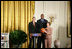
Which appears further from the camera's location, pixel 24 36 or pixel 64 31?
pixel 64 31

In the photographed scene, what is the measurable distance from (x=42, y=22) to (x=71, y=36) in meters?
0.66

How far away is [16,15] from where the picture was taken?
9.64 feet

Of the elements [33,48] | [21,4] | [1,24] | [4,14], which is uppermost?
[21,4]

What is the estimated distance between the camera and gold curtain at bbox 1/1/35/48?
2.92 meters

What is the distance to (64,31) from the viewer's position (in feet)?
9.91

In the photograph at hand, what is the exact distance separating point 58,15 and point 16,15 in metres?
0.86

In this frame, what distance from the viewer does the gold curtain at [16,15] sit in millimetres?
2916

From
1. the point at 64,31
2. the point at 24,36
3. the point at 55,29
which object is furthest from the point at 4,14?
the point at 64,31

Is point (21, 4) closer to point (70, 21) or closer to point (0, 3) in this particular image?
point (0, 3)

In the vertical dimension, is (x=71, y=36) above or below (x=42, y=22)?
below

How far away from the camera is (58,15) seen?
9.86ft

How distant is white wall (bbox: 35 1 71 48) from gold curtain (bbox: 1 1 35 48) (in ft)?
0.53

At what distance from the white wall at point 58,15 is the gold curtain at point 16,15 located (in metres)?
0.16

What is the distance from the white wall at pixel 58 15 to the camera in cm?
297
